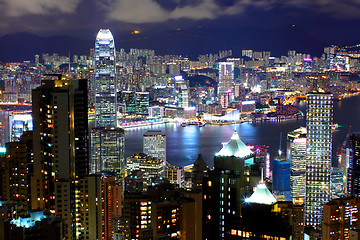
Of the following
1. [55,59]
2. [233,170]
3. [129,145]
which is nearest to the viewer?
[233,170]

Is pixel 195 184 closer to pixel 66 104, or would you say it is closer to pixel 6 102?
pixel 66 104

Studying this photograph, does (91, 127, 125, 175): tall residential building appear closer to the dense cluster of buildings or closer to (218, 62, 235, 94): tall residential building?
the dense cluster of buildings

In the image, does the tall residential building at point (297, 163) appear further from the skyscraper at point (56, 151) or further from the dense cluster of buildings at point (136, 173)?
the skyscraper at point (56, 151)

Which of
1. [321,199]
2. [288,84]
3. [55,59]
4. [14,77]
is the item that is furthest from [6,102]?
[288,84]

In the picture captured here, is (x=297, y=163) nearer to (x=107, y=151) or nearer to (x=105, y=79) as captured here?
(x=107, y=151)

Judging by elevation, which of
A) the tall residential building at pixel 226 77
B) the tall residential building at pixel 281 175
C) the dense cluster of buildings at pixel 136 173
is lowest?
the tall residential building at pixel 281 175

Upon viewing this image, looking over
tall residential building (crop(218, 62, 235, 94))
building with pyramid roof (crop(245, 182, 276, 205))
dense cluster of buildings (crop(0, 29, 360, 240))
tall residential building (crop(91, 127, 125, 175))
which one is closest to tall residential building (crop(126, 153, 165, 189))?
dense cluster of buildings (crop(0, 29, 360, 240))

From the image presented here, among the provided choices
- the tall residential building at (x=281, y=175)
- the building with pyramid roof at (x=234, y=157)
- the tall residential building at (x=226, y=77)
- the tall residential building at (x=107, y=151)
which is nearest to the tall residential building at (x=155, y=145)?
the tall residential building at (x=107, y=151)
